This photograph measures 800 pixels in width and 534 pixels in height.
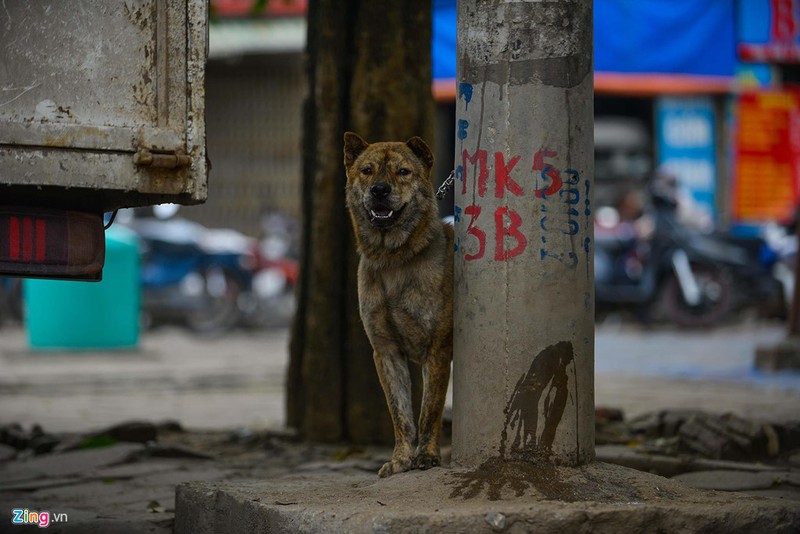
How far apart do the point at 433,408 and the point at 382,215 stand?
84 cm

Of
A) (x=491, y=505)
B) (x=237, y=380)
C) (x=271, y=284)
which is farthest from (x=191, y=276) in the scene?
(x=491, y=505)

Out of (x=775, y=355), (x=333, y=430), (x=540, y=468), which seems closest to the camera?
(x=540, y=468)

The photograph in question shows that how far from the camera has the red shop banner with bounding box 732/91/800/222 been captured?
756 inches

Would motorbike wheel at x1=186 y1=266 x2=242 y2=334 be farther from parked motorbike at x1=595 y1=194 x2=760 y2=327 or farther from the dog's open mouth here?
the dog's open mouth

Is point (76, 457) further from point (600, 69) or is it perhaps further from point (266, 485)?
point (600, 69)

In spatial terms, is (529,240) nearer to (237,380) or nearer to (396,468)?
(396,468)

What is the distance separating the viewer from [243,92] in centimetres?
2183

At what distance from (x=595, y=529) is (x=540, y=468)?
0.47 meters

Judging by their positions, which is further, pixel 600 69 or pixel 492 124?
pixel 600 69

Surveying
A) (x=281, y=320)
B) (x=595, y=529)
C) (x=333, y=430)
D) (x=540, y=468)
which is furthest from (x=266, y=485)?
(x=281, y=320)

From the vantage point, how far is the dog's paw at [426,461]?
5160mm

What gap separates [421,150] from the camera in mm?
5480

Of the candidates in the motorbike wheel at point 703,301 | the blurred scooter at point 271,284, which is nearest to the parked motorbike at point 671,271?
the motorbike wheel at point 703,301

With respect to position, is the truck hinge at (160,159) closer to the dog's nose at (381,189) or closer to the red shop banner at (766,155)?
the dog's nose at (381,189)
